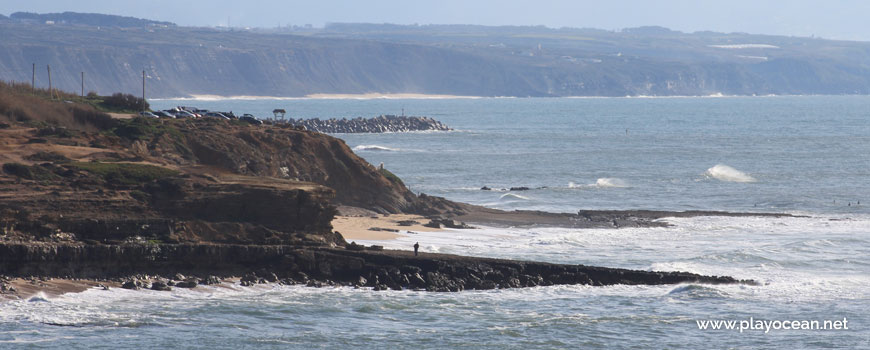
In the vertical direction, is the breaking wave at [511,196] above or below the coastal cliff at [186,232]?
below

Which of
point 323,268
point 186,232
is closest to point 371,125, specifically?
point 186,232

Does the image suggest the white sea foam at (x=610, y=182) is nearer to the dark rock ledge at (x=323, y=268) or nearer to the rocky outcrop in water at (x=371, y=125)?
the dark rock ledge at (x=323, y=268)

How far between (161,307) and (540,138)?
9340cm

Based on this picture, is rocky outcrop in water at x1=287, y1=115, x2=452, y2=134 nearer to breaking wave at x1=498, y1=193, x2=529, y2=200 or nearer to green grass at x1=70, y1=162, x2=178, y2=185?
breaking wave at x1=498, y1=193, x2=529, y2=200

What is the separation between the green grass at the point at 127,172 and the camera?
3459cm

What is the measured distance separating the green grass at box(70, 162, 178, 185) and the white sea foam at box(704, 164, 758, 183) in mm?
43516

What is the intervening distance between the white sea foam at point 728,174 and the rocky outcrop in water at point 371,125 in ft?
188

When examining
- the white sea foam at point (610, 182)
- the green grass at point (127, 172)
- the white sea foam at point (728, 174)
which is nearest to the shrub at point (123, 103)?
the green grass at point (127, 172)

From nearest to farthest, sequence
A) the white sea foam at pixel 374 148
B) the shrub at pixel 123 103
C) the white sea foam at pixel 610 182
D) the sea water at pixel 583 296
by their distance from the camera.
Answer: the sea water at pixel 583 296 → the shrub at pixel 123 103 → the white sea foam at pixel 610 182 → the white sea foam at pixel 374 148

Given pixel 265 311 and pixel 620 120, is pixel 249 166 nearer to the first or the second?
pixel 265 311

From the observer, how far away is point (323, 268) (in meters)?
31.2

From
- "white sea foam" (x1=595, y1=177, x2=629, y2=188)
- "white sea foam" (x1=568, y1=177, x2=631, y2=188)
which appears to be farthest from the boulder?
"white sea foam" (x1=595, y1=177, x2=629, y2=188)

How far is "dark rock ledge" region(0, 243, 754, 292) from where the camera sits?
1171 inches

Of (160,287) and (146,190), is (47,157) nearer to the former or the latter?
(146,190)
